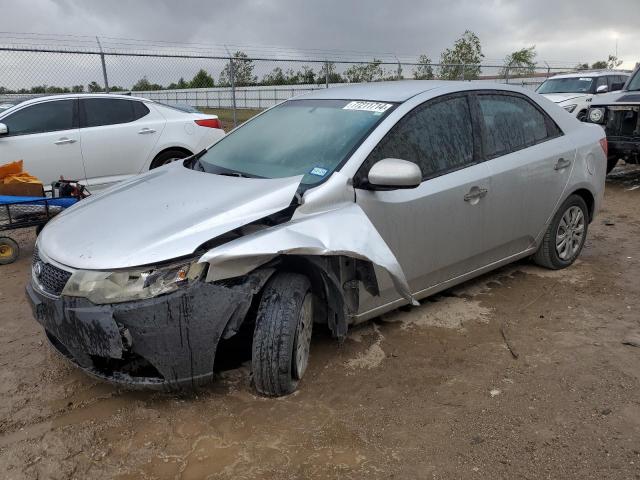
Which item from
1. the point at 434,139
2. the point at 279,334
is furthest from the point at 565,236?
the point at 279,334

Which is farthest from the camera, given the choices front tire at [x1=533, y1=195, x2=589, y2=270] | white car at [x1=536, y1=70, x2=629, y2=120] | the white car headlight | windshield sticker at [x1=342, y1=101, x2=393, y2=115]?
white car at [x1=536, y1=70, x2=629, y2=120]

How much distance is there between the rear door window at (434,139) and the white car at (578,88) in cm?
962

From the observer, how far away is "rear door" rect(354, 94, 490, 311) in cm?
337

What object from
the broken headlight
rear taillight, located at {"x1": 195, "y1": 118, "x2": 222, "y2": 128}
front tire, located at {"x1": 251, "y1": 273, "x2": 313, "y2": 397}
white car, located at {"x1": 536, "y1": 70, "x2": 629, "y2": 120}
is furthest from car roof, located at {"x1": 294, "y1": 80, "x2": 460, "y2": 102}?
white car, located at {"x1": 536, "y1": 70, "x2": 629, "y2": 120}

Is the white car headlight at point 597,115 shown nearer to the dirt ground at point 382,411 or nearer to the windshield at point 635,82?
the windshield at point 635,82

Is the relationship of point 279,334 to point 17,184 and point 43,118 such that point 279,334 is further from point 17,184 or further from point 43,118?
point 43,118

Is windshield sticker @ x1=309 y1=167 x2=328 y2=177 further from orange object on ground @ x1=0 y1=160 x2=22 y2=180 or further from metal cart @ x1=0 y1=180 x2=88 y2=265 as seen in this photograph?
orange object on ground @ x1=0 y1=160 x2=22 y2=180

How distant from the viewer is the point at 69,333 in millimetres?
2676

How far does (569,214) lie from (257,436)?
3.46 m

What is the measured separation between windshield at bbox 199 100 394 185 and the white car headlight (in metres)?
6.72

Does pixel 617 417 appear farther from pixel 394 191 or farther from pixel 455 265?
pixel 394 191

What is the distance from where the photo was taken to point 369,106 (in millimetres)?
3668

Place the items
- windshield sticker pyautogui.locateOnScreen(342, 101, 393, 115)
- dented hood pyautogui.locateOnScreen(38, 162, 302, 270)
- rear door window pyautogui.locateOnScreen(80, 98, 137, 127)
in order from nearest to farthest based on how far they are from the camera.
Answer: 1. dented hood pyautogui.locateOnScreen(38, 162, 302, 270)
2. windshield sticker pyautogui.locateOnScreen(342, 101, 393, 115)
3. rear door window pyautogui.locateOnScreen(80, 98, 137, 127)

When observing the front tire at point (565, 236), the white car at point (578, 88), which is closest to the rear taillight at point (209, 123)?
the front tire at point (565, 236)
